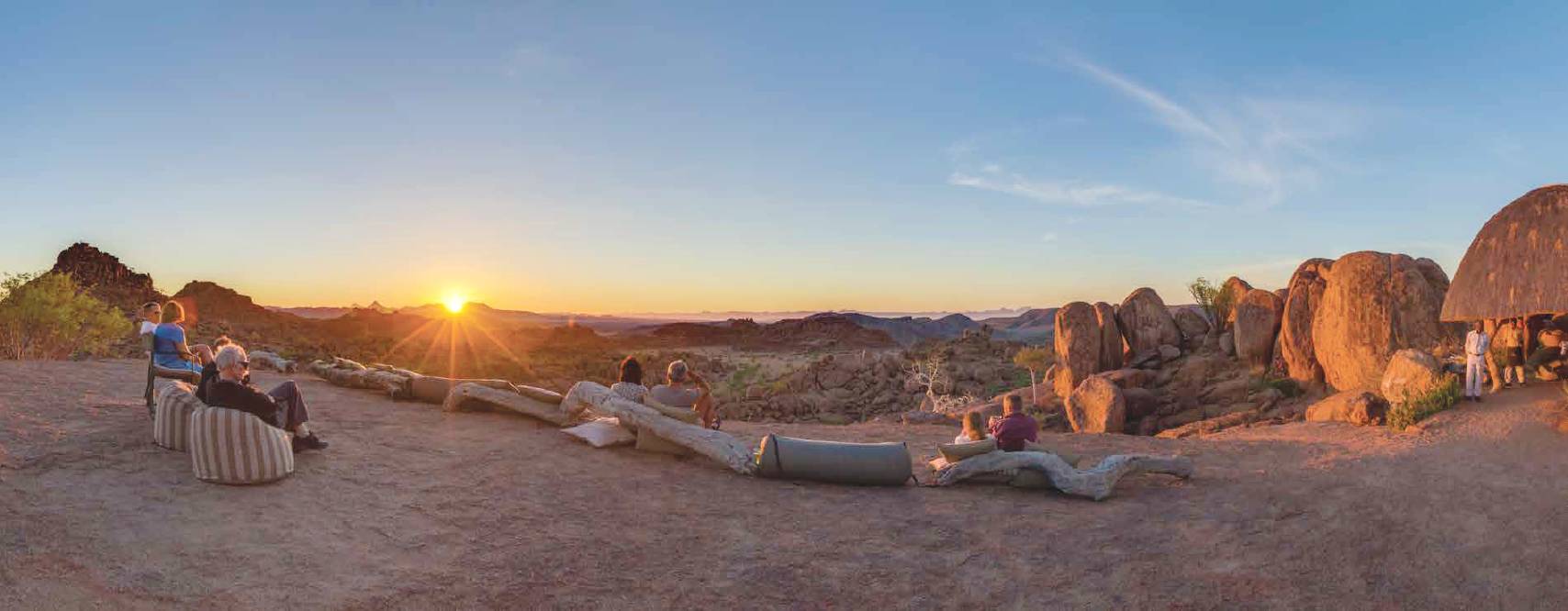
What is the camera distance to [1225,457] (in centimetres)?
1351

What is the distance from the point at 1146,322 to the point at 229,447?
24.8 meters

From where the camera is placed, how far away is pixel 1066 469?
10844 mm

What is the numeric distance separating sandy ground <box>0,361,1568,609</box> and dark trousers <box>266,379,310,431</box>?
0.58 meters

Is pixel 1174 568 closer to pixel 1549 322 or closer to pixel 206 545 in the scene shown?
pixel 206 545

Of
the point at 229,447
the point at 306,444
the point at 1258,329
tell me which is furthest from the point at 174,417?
the point at 1258,329

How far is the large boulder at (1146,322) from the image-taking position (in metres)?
26.4

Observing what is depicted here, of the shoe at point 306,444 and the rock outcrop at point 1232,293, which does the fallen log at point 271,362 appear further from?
the rock outcrop at point 1232,293

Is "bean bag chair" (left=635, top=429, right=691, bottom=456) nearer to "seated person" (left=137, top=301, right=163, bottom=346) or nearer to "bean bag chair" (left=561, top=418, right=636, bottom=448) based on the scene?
"bean bag chair" (left=561, top=418, right=636, bottom=448)

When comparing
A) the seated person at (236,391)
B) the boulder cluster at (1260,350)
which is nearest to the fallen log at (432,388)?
the seated person at (236,391)

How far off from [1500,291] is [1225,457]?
23.1ft

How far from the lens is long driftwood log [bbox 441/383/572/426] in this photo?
13.4 m

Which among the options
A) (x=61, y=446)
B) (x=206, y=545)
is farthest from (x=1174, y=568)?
(x=61, y=446)

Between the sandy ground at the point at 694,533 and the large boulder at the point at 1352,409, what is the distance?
3710 mm

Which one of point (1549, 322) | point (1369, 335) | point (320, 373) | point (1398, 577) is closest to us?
point (1398, 577)
